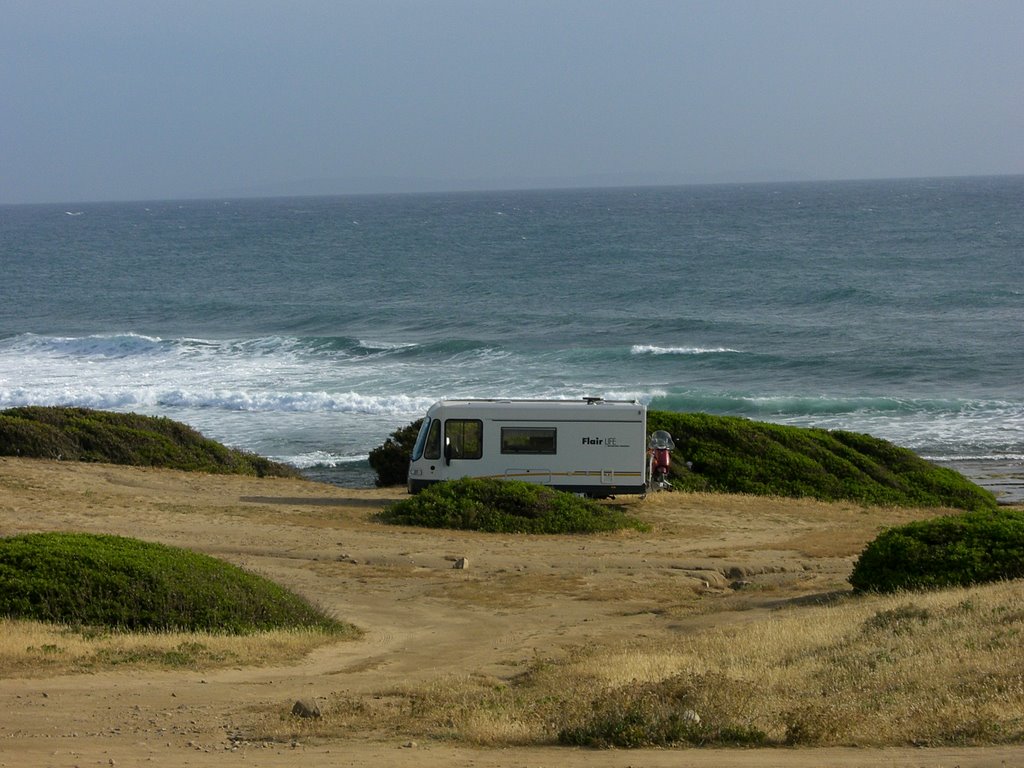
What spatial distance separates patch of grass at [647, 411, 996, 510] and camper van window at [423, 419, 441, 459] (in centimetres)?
627

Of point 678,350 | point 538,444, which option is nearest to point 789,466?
point 538,444

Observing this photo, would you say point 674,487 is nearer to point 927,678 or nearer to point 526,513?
point 526,513

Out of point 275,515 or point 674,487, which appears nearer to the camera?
point 275,515

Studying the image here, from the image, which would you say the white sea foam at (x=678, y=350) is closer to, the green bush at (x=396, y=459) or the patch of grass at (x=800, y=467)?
the patch of grass at (x=800, y=467)

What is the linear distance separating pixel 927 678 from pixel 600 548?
10.2 m

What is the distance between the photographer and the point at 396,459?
2898 cm

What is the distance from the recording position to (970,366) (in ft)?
158

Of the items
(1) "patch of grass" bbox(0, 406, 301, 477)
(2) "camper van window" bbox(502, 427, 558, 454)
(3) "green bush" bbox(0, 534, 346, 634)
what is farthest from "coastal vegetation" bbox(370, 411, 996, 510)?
(3) "green bush" bbox(0, 534, 346, 634)

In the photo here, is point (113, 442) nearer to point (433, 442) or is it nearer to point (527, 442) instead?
point (433, 442)

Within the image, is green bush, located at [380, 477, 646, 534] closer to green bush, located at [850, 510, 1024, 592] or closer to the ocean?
green bush, located at [850, 510, 1024, 592]

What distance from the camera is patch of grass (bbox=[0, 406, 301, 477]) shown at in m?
27.9

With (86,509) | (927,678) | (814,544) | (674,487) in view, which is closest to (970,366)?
(674,487)

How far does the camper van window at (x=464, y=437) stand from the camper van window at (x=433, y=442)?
0.56 feet

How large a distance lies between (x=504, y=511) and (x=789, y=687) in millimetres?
12176
